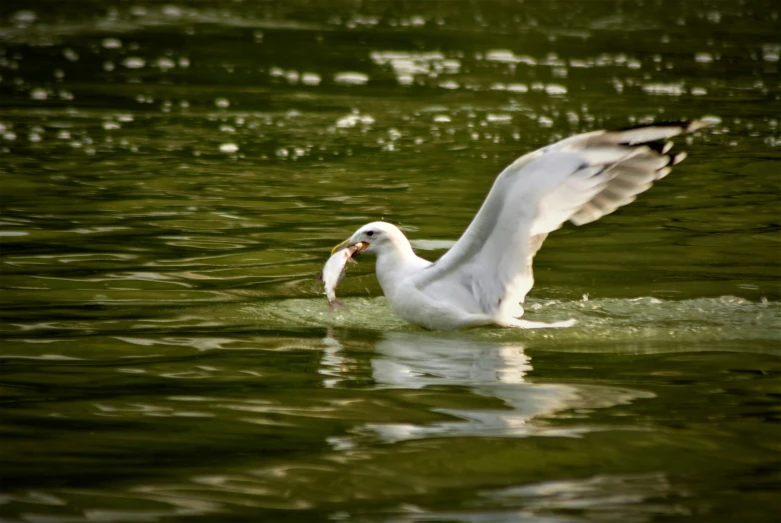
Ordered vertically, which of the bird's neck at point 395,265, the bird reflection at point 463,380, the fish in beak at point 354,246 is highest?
the fish in beak at point 354,246

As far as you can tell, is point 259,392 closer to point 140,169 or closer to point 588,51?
point 140,169

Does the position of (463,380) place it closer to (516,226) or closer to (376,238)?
(516,226)

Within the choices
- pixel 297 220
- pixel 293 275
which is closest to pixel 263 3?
pixel 297 220

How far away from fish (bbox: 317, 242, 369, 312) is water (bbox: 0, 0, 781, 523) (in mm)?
334

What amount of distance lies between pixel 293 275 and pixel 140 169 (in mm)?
5131

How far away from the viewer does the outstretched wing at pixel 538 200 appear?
8430 mm

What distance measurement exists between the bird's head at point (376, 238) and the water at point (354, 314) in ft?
1.80

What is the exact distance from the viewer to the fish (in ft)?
29.0

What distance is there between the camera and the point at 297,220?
13047 mm

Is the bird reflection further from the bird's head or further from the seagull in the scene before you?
the bird's head

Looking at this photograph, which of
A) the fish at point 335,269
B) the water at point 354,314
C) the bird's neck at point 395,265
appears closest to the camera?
the water at point 354,314

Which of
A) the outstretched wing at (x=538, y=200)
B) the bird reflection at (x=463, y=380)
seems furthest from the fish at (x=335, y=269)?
the outstretched wing at (x=538, y=200)

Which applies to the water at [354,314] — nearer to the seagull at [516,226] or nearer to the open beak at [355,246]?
the seagull at [516,226]

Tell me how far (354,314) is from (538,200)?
1907 millimetres
